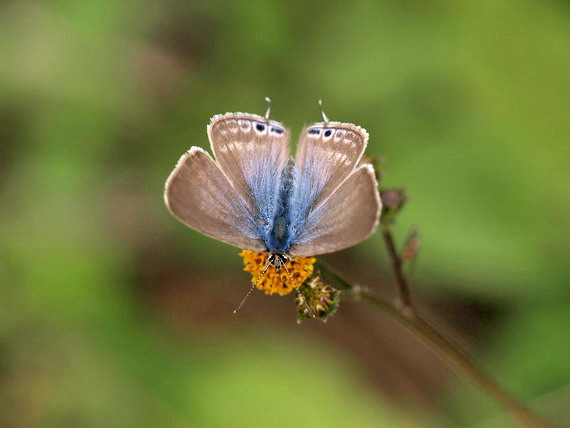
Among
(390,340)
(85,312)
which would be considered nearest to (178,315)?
(85,312)

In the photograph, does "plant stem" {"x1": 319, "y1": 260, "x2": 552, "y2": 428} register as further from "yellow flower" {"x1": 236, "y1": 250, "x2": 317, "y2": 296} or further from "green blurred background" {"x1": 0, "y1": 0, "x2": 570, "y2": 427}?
"green blurred background" {"x1": 0, "y1": 0, "x2": 570, "y2": 427}

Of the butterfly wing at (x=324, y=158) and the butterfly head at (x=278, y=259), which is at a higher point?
the butterfly wing at (x=324, y=158)

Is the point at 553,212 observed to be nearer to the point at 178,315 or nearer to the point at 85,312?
the point at 178,315

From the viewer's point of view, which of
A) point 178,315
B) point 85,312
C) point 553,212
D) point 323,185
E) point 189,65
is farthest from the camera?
point 189,65

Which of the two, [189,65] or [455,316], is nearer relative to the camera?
[455,316]

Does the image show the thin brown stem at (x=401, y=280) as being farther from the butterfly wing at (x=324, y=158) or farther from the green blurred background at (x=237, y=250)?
the green blurred background at (x=237, y=250)

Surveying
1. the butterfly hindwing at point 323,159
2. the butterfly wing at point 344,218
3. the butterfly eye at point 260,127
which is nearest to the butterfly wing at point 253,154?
the butterfly eye at point 260,127

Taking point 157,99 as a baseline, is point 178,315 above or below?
below

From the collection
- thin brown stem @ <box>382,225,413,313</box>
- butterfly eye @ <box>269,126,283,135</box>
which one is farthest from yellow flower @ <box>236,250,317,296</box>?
butterfly eye @ <box>269,126,283,135</box>
